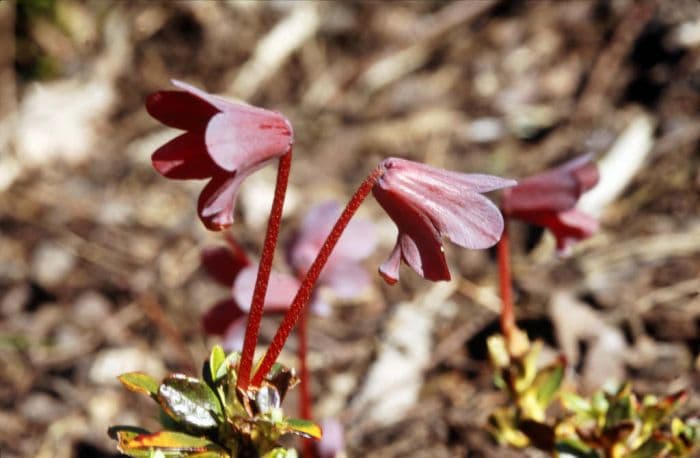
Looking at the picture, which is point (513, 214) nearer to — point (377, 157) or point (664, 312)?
point (664, 312)

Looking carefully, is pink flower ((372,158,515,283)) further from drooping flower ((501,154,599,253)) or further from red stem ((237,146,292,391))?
drooping flower ((501,154,599,253))

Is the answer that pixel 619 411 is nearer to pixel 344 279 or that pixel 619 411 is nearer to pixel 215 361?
pixel 344 279

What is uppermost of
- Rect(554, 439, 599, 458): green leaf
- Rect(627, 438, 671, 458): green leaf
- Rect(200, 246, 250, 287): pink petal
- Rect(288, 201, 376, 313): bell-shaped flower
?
Rect(288, 201, 376, 313): bell-shaped flower

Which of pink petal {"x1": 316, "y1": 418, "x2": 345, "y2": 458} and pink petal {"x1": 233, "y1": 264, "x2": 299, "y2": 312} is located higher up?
pink petal {"x1": 233, "y1": 264, "x2": 299, "y2": 312}

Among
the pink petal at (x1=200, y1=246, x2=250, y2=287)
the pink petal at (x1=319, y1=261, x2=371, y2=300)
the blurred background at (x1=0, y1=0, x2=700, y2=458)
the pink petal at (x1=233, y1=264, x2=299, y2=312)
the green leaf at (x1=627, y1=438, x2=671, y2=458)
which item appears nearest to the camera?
the green leaf at (x1=627, y1=438, x2=671, y2=458)

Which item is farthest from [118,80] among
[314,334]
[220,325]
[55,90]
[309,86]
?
[220,325]

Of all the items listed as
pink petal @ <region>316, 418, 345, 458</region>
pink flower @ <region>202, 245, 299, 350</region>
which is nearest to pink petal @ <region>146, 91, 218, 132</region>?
pink flower @ <region>202, 245, 299, 350</region>
